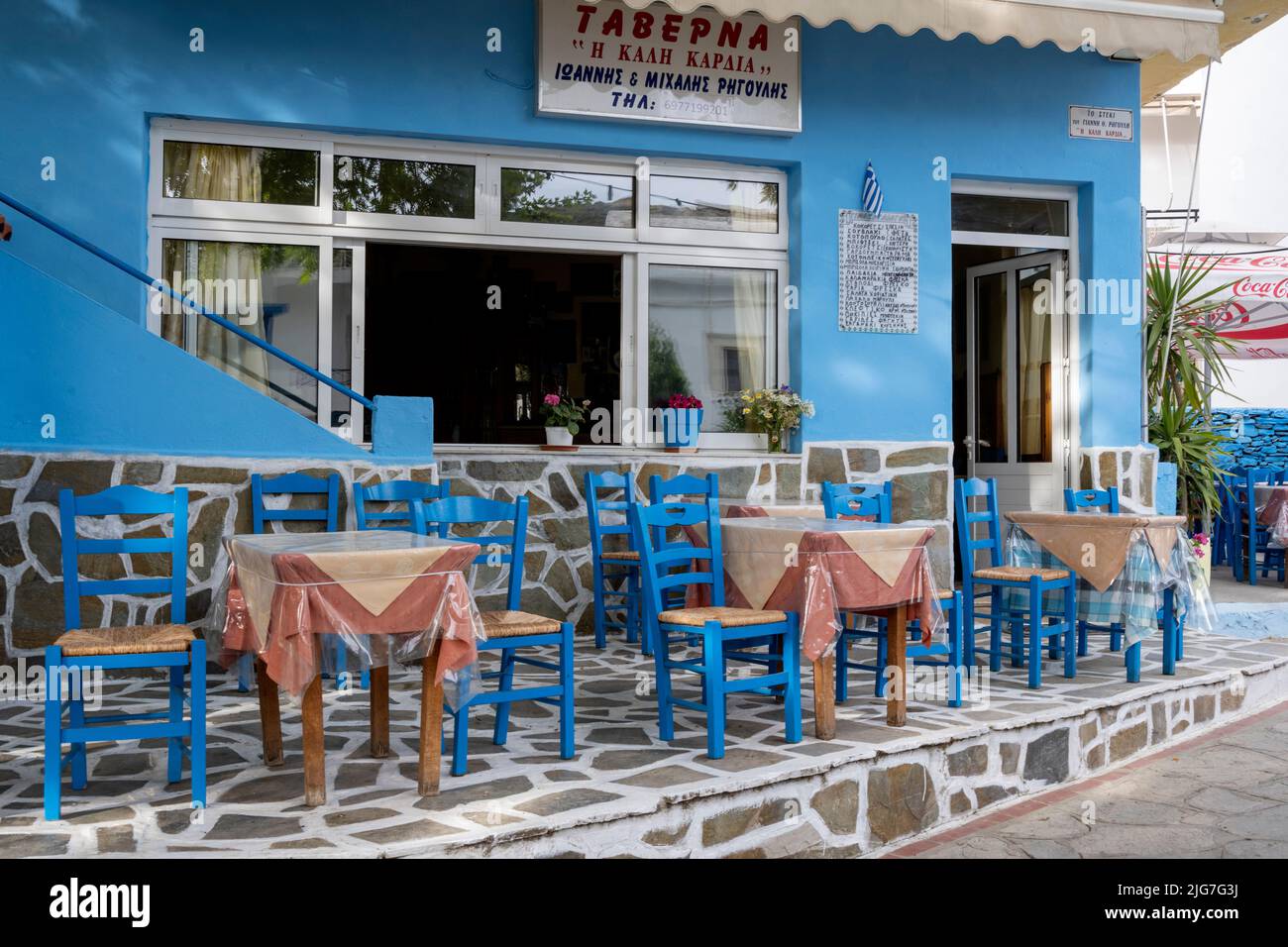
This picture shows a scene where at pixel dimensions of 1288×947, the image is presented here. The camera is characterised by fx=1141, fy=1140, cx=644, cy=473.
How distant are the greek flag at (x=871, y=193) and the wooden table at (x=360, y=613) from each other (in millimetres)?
5160

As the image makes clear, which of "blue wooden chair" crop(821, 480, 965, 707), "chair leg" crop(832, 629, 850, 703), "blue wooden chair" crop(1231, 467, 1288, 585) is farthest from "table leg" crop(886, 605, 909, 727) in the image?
"blue wooden chair" crop(1231, 467, 1288, 585)

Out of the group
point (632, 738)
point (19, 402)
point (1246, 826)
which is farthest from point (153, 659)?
point (1246, 826)

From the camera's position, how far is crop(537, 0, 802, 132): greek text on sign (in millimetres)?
7512

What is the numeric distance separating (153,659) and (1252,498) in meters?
8.78

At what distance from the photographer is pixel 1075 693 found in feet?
18.3

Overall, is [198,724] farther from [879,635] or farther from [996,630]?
[996,630]

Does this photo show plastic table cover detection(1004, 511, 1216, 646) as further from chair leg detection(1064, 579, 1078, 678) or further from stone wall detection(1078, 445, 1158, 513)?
stone wall detection(1078, 445, 1158, 513)

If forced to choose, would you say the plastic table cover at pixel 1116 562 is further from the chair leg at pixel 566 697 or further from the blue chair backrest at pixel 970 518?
the chair leg at pixel 566 697

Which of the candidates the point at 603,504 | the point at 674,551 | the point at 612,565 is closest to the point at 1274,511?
the point at 612,565

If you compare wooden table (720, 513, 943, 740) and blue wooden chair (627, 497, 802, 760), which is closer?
blue wooden chair (627, 497, 802, 760)

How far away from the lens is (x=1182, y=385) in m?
9.36

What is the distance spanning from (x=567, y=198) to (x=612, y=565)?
8.39 feet

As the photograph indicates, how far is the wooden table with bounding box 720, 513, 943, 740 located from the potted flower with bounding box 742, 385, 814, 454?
297 centimetres

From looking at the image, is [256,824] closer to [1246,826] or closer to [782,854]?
[782,854]
